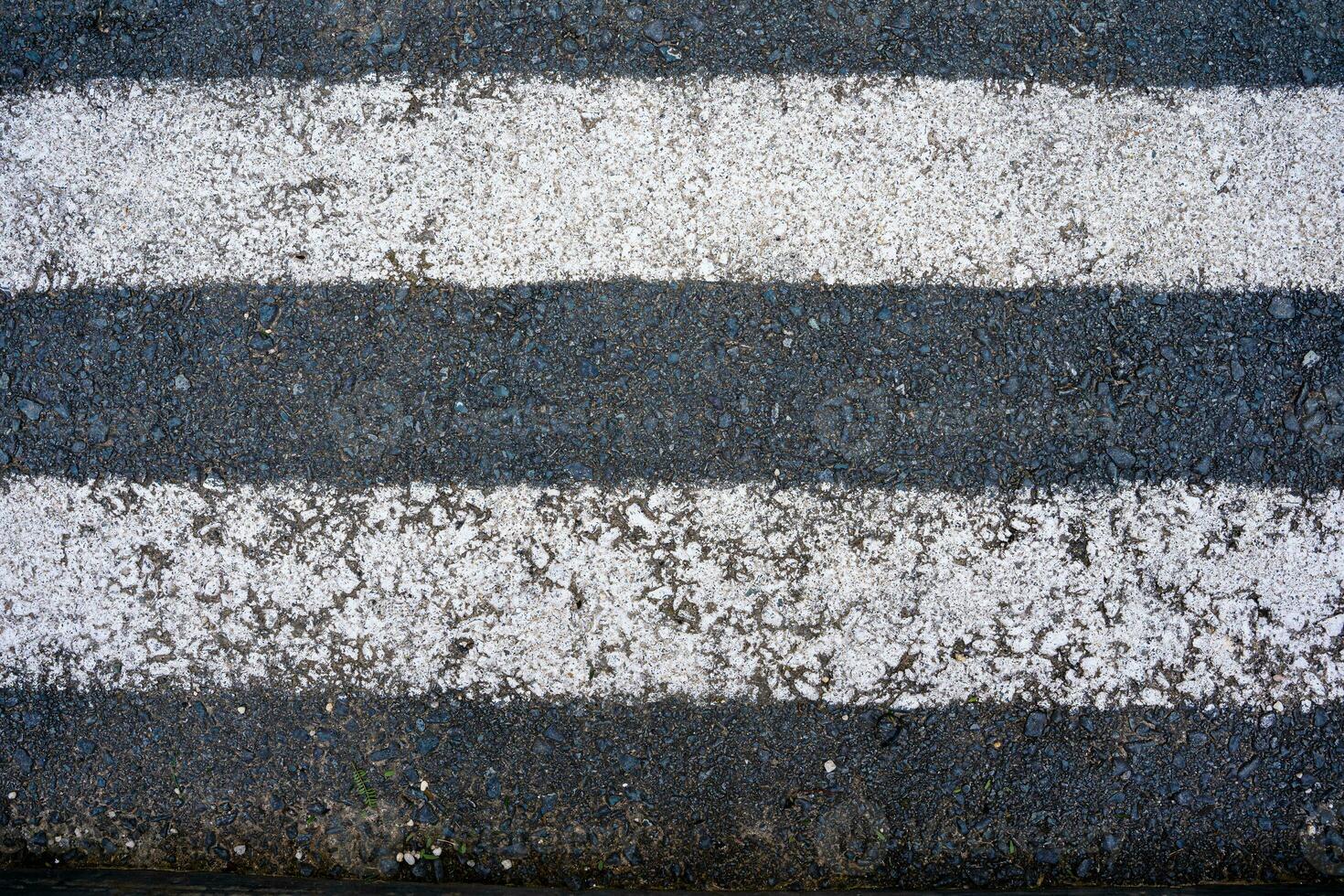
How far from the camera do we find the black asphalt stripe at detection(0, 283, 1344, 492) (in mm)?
2078

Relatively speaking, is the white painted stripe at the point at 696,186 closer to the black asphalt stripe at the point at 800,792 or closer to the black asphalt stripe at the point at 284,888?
the black asphalt stripe at the point at 800,792

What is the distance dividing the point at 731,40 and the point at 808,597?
1.57 metres

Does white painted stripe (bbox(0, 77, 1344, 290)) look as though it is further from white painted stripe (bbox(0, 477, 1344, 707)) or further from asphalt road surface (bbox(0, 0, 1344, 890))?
white painted stripe (bbox(0, 477, 1344, 707))

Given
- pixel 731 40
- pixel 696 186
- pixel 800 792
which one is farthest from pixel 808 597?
pixel 731 40

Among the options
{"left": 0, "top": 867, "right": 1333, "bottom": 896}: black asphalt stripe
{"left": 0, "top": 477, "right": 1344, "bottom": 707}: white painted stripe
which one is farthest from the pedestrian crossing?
{"left": 0, "top": 867, "right": 1333, "bottom": 896}: black asphalt stripe

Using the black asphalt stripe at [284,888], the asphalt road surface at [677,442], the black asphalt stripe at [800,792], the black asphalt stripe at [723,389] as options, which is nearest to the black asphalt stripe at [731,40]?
the asphalt road surface at [677,442]

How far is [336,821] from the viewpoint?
207cm

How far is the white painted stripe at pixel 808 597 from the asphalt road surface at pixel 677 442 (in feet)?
0.04

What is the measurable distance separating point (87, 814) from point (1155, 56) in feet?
12.0

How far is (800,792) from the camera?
2045 mm

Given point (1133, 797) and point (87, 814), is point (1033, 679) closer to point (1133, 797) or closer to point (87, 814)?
point (1133, 797)

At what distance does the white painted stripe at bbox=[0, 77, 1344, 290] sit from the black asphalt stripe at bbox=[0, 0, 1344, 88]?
67 mm

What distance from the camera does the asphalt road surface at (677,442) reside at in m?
2.05

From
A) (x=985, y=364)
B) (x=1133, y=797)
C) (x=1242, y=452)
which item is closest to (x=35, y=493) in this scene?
(x=985, y=364)
